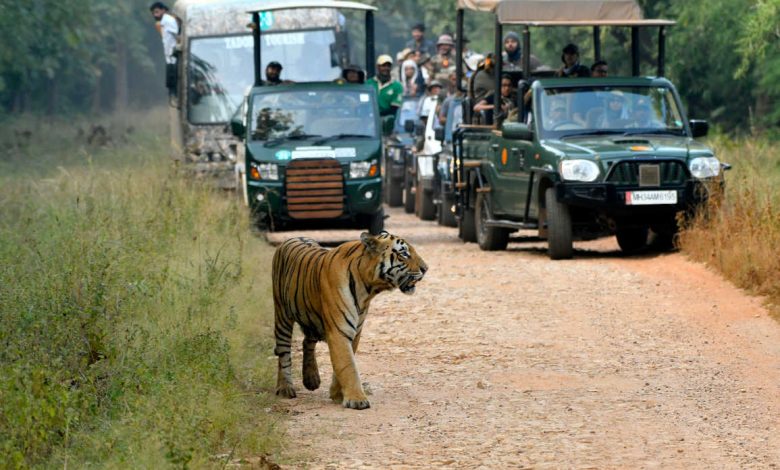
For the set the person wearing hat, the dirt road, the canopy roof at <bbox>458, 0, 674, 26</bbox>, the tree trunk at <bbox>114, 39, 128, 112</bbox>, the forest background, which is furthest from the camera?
the tree trunk at <bbox>114, 39, 128, 112</bbox>

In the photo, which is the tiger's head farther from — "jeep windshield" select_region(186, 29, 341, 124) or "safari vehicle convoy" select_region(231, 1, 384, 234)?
"jeep windshield" select_region(186, 29, 341, 124)

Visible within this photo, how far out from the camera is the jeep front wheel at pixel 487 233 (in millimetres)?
18719

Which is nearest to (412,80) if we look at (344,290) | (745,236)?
(745,236)

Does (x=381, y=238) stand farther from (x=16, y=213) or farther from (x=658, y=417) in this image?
(x=16, y=213)

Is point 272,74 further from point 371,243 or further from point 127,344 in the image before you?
point 127,344

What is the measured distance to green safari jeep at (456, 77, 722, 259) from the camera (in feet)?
53.4

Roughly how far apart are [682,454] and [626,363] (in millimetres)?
2862

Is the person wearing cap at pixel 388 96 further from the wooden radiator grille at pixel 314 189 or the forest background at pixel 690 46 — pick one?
the forest background at pixel 690 46

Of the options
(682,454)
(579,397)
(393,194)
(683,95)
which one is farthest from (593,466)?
(683,95)

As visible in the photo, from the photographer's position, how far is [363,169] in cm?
1958

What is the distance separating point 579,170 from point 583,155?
166 millimetres

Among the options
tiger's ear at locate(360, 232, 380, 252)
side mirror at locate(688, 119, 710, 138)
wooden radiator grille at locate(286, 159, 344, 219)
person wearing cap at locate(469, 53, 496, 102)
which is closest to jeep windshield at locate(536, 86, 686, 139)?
side mirror at locate(688, 119, 710, 138)

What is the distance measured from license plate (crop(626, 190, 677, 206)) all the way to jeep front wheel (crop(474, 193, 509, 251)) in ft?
8.85

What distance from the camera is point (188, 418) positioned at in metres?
7.41
